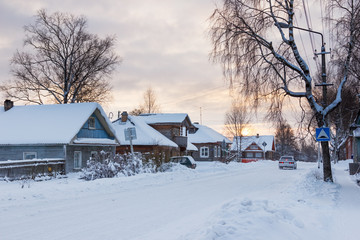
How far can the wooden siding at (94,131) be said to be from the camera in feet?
96.3

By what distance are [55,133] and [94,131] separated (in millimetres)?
4375

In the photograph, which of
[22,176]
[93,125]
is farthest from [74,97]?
[22,176]

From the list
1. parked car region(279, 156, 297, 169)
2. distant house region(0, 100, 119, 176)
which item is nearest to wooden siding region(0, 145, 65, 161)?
distant house region(0, 100, 119, 176)

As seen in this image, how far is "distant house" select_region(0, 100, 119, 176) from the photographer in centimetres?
2689

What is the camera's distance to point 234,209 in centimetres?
859

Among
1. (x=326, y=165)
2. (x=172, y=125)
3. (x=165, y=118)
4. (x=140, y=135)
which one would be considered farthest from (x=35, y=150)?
(x=165, y=118)

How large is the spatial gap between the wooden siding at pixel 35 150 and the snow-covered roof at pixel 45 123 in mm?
758

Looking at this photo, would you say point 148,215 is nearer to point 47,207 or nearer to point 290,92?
point 47,207

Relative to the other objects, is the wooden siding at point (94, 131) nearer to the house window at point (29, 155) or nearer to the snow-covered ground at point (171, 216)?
the house window at point (29, 155)

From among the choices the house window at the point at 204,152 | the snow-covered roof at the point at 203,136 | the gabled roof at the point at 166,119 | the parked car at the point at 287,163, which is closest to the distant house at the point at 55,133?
the gabled roof at the point at 166,119

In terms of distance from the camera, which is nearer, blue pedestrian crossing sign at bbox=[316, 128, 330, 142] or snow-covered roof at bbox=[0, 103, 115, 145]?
blue pedestrian crossing sign at bbox=[316, 128, 330, 142]

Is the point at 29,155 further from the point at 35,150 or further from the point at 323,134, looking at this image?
the point at 323,134

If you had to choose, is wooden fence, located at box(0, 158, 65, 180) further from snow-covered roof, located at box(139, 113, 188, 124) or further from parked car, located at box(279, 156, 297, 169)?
parked car, located at box(279, 156, 297, 169)

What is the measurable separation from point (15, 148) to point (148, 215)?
69.7 feet
